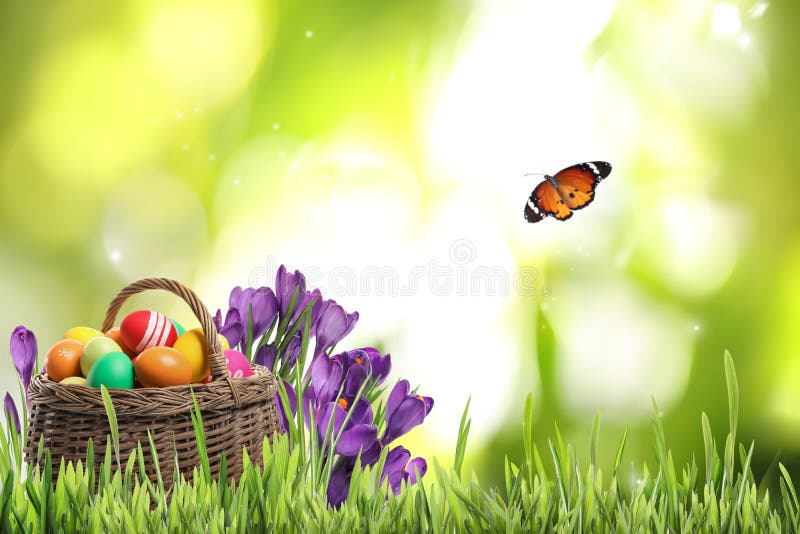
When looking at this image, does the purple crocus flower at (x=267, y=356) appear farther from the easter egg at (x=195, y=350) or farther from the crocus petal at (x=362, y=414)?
the crocus petal at (x=362, y=414)

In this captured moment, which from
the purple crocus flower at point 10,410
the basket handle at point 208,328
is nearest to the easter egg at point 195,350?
the basket handle at point 208,328

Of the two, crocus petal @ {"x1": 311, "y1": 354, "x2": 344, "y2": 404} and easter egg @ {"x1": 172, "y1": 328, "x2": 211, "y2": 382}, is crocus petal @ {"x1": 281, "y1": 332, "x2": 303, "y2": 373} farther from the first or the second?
crocus petal @ {"x1": 311, "y1": 354, "x2": 344, "y2": 404}

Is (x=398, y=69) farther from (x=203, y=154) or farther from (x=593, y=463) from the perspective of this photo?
(x=593, y=463)

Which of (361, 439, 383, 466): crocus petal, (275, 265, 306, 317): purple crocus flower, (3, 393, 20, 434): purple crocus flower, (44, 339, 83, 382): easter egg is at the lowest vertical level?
(361, 439, 383, 466): crocus petal

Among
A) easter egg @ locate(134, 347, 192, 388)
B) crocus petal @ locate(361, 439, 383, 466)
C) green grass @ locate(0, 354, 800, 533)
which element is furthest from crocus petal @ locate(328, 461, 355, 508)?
easter egg @ locate(134, 347, 192, 388)

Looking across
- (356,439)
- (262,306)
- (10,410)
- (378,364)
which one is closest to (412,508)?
(356,439)

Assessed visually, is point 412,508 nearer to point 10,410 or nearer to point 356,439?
point 356,439
